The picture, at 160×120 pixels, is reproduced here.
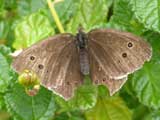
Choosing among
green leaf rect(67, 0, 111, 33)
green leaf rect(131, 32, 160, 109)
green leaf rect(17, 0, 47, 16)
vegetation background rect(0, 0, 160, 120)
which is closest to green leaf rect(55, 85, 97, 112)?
vegetation background rect(0, 0, 160, 120)

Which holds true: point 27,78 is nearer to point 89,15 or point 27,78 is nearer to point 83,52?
point 83,52

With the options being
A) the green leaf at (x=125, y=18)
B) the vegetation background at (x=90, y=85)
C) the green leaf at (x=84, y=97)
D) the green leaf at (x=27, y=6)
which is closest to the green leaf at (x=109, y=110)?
the vegetation background at (x=90, y=85)

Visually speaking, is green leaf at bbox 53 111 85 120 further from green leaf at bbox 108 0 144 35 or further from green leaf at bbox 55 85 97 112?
green leaf at bbox 108 0 144 35

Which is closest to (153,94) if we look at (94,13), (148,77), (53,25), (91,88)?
(148,77)

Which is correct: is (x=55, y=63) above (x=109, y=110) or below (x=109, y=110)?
above

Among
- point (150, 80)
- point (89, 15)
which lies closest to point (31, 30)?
point (89, 15)

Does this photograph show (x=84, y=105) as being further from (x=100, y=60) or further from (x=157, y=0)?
(x=157, y=0)

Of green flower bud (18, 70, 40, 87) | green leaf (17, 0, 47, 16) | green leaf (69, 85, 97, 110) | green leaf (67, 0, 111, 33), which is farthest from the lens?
green leaf (17, 0, 47, 16)
